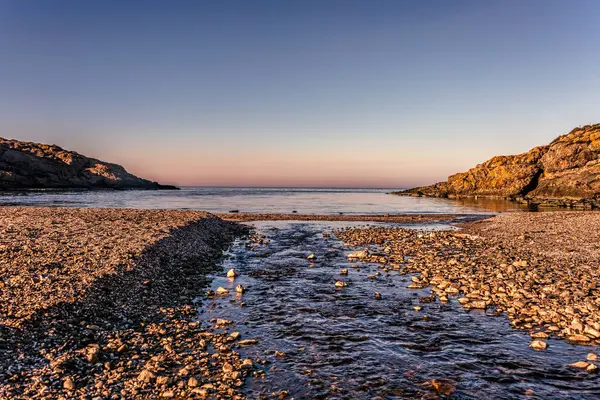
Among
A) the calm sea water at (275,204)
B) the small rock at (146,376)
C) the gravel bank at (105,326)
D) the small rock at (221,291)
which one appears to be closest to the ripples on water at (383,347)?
the small rock at (221,291)

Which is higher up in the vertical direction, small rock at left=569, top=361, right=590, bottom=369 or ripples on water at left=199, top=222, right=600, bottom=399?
small rock at left=569, top=361, right=590, bottom=369

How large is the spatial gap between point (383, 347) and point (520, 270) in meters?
11.4

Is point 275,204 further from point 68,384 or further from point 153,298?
point 68,384

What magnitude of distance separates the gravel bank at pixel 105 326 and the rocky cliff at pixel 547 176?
7870cm

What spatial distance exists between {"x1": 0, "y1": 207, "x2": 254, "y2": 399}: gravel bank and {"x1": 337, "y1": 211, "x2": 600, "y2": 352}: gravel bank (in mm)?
9566

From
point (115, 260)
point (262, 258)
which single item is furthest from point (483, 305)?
point (115, 260)

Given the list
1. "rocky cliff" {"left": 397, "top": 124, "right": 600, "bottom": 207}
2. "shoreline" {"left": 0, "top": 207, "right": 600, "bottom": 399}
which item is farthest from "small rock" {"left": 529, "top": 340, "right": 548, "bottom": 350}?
"rocky cliff" {"left": 397, "top": 124, "right": 600, "bottom": 207}

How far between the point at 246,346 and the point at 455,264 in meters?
14.5

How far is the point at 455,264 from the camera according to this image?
20922 mm

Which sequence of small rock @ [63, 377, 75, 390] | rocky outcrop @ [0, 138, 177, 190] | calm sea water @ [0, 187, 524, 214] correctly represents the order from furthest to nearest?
1. rocky outcrop @ [0, 138, 177, 190]
2. calm sea water @ [0, 187, 524, 214]
3. small rock @ [63, 377, 75, 390]

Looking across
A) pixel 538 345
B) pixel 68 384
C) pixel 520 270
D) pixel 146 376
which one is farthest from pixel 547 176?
pixel 68 384

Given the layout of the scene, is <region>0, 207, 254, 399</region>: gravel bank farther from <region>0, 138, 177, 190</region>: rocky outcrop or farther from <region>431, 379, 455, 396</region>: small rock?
<region>0, 138, 177, 190</region>: rocky outcrop

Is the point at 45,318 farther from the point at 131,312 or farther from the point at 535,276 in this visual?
the point at 535,276

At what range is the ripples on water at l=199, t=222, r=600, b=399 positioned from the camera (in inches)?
341
